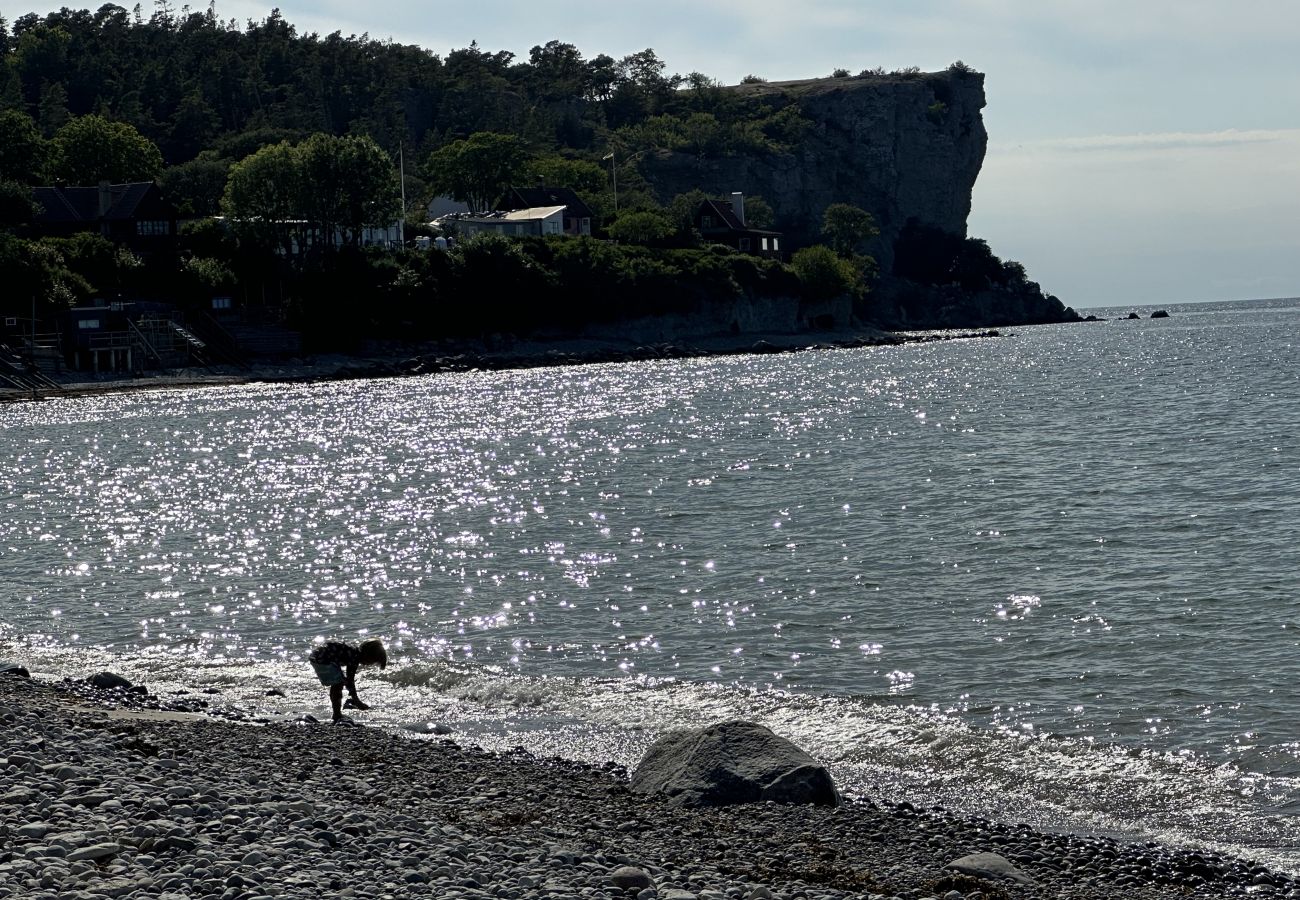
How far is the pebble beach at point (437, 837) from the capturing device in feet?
33.9

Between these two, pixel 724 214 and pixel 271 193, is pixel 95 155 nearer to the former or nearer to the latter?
pixel 271 193

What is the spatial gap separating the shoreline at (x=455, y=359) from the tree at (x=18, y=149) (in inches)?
1671

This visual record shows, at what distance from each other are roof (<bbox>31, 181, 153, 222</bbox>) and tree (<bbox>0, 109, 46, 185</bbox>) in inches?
442

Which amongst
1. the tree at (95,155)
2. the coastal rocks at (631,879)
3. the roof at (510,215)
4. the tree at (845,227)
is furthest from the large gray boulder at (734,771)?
the tree at (845,227)

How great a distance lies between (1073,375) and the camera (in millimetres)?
103125

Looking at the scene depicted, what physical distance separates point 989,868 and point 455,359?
111 meters

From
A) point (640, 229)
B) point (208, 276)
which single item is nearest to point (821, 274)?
point (640, 229)

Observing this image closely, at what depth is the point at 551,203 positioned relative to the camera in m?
163

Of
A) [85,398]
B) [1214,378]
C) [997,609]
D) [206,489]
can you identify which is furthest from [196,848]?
[1214,378]

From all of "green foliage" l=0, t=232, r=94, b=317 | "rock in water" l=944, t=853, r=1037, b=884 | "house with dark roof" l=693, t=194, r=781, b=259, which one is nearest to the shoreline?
"green foliage" l=0, t=232, r=94, b=317

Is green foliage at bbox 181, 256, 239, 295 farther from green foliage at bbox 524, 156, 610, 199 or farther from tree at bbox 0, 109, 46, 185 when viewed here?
green foliage at bbox 524, 156, 610, 199

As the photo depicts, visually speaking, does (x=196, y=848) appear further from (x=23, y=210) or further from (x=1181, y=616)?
(x=23, y=210)

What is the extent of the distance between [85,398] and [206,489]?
45.9 m

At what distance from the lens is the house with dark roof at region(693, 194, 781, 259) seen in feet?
576
